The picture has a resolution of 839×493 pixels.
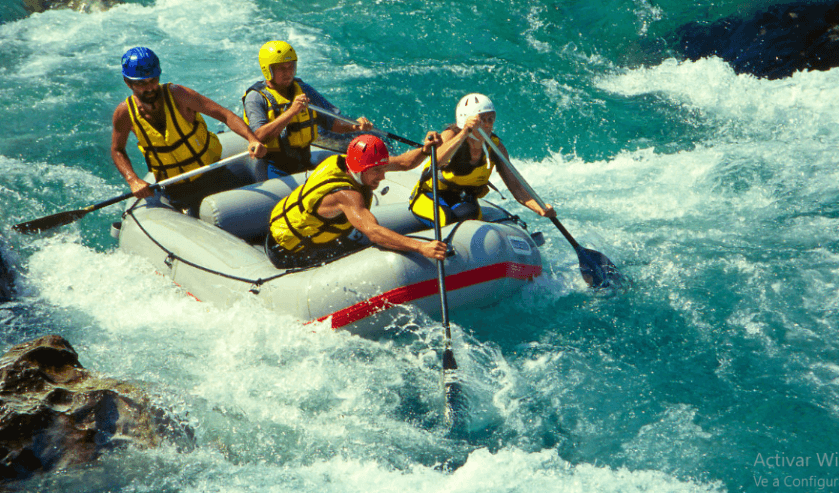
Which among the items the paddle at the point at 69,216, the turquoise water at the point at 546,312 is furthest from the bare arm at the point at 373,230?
the paddle at the point at 69,216

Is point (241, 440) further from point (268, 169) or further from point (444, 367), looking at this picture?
point (268, 169)

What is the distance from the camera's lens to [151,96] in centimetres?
497

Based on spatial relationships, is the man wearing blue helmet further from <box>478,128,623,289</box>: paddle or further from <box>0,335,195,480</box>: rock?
<box>478,128,623,289</box>: paddle

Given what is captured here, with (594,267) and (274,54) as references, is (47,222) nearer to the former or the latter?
(274,54)

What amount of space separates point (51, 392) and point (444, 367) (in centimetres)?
226

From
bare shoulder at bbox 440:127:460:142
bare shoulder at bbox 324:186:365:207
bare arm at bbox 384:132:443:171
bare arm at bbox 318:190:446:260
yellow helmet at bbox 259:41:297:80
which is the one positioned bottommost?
bare arm at bbox 318:190:446:260

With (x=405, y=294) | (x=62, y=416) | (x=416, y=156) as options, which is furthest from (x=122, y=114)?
(x=405, y=294)

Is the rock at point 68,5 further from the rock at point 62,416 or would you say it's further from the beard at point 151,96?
the rock at point 62,416

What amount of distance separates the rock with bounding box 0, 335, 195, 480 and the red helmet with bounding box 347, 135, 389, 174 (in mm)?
1906

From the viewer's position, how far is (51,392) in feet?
12.2

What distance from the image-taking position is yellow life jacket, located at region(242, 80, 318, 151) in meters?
5.61

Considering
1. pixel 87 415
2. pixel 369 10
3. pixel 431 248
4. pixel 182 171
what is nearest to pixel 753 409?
pixel 431 248

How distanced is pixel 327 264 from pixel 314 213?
0.36 meters

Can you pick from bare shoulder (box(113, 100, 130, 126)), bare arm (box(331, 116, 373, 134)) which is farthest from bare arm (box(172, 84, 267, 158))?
bare arm (box(331, 116, 373, 134))
